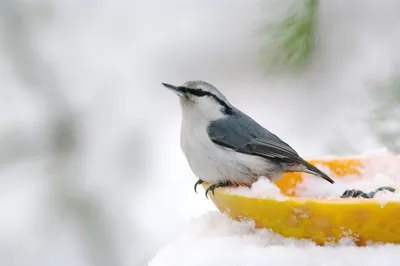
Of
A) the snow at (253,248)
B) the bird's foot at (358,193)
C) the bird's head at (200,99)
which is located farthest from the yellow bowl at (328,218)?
the bird's head at (200,99)

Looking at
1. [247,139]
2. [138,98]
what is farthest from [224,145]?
[138,98]

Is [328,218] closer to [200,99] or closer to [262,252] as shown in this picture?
[262,252]

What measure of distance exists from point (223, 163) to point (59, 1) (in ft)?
1.79

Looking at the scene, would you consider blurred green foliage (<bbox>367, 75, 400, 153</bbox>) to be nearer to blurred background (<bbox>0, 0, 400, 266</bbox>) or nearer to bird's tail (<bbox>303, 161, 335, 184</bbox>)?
blurred background (<bbox>0, 0, 400, 266</bbox>)

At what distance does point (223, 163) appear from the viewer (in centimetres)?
108

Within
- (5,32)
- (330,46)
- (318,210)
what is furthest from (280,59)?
(5,32)

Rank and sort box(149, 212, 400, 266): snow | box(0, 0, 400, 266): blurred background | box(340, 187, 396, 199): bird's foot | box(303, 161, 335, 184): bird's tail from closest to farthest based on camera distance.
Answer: box(149, 212, 400, 266): snow → box(340, 187, 396, 199): bird's foot → box(303, 161, 335, 184): bird's tail → box(0, 0, 400, 266): blurred background

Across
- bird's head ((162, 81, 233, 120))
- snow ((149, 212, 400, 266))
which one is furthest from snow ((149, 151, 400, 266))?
bird's head ((162, 81, 233, 120))

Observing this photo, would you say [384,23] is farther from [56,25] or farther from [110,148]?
[56,25]

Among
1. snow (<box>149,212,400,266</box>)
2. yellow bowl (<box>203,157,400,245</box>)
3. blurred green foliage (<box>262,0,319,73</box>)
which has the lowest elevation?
snow (<box>149,212,400,266</box>)

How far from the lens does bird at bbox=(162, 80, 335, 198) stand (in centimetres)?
105

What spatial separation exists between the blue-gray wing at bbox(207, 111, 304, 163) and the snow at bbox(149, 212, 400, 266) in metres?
0.36

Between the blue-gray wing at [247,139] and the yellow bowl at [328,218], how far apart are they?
36 centimetres

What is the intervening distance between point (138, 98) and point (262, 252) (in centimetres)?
93
